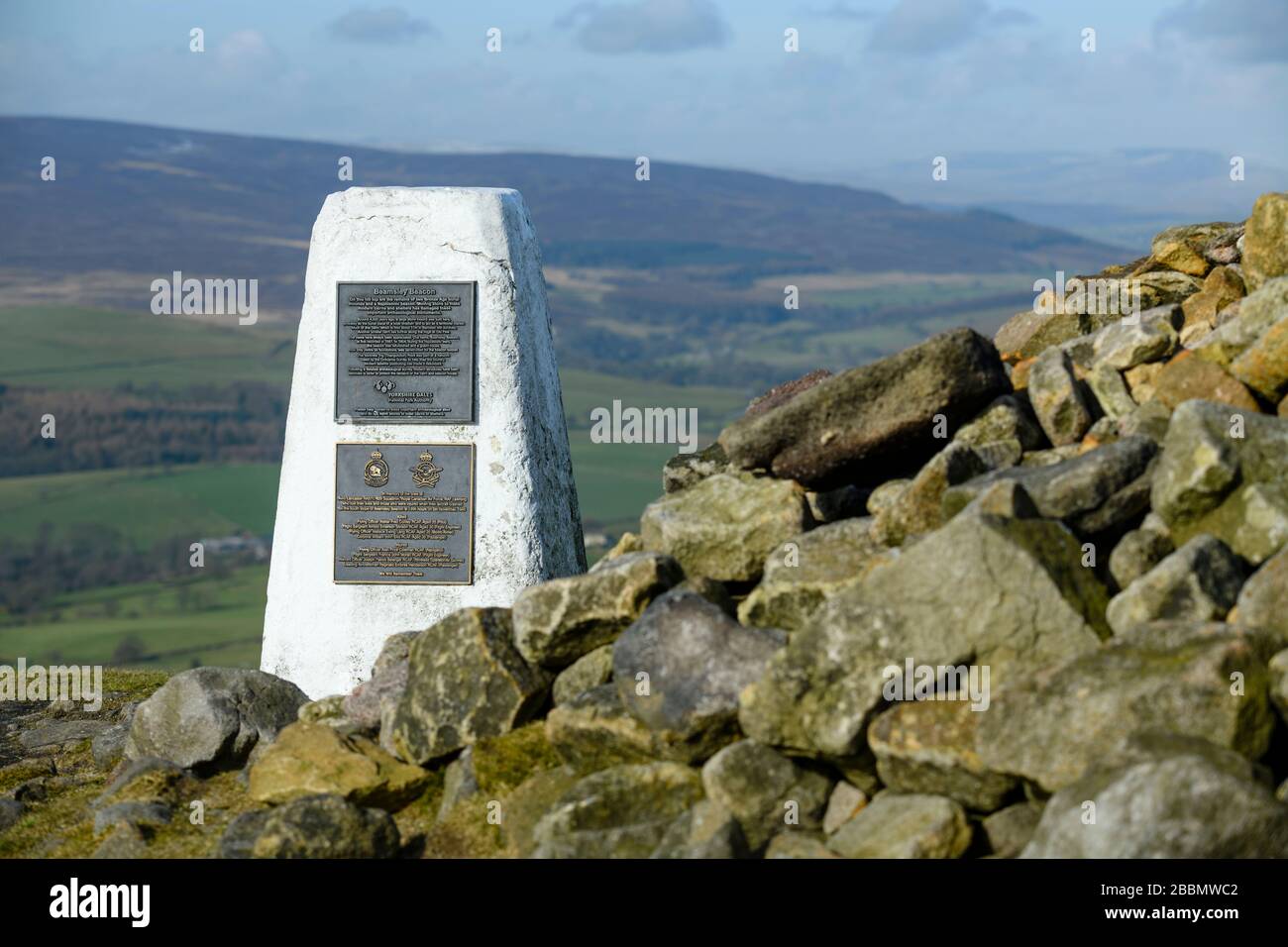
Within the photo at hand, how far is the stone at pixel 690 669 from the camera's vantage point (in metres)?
8.58

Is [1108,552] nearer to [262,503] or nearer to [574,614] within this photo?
[574,614]

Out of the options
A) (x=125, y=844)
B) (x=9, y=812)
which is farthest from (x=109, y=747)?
(x=125, y=844)

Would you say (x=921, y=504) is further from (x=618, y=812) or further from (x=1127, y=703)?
(x=618, y=812)

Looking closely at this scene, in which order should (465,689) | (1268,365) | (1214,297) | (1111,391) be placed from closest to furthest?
(1268,365)
(465,689)
(1111,391)
(1214,297)

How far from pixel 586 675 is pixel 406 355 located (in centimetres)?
407

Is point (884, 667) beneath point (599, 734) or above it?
above

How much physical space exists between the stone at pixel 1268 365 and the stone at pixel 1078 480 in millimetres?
1169

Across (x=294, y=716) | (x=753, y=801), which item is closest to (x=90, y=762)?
(x=294, y=716)

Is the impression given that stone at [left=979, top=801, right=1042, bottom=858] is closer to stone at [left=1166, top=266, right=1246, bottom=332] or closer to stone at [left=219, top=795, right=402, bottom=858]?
stone at [left=219, top=795, right=402, bottom=858]

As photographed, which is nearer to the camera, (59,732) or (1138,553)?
(1138,553)

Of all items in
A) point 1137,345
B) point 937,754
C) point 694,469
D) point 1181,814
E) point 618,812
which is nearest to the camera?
point 1181,814

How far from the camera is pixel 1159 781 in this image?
6.75m

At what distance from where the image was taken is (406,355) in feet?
40.7
